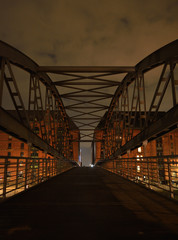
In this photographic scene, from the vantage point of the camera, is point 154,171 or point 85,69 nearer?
point 154,171

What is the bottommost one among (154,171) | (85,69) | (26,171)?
(154,171)

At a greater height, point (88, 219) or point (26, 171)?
point (26, 171)

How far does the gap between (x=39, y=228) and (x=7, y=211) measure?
140 centimetres

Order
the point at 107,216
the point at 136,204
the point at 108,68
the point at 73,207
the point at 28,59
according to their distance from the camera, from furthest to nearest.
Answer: the point at 108,68
the point at 28,59
the point at 136,204
the point at 73,207
the point at 107,216

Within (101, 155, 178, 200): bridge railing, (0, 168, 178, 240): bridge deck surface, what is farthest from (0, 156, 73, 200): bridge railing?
(101, 155, 178, 200): bridge railing

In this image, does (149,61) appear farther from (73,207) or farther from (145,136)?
(73,207)

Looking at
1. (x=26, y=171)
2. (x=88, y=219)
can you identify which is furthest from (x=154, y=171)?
(x=88, y=219)

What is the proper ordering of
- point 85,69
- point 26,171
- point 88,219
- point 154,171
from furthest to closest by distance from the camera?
point 85,69, point 154,171, point 26,171, point 88,219

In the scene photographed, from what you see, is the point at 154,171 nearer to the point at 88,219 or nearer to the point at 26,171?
the point at 26,171

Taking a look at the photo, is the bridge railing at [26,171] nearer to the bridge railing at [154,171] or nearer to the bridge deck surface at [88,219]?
the bridge deck surface at [88,219]

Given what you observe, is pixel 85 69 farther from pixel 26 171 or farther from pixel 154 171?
pixel 26 171

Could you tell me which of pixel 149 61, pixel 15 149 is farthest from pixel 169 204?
pixel 15 149

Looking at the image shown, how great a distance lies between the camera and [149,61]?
34.4 feet

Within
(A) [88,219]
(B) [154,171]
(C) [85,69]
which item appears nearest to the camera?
(A) [88,219]
